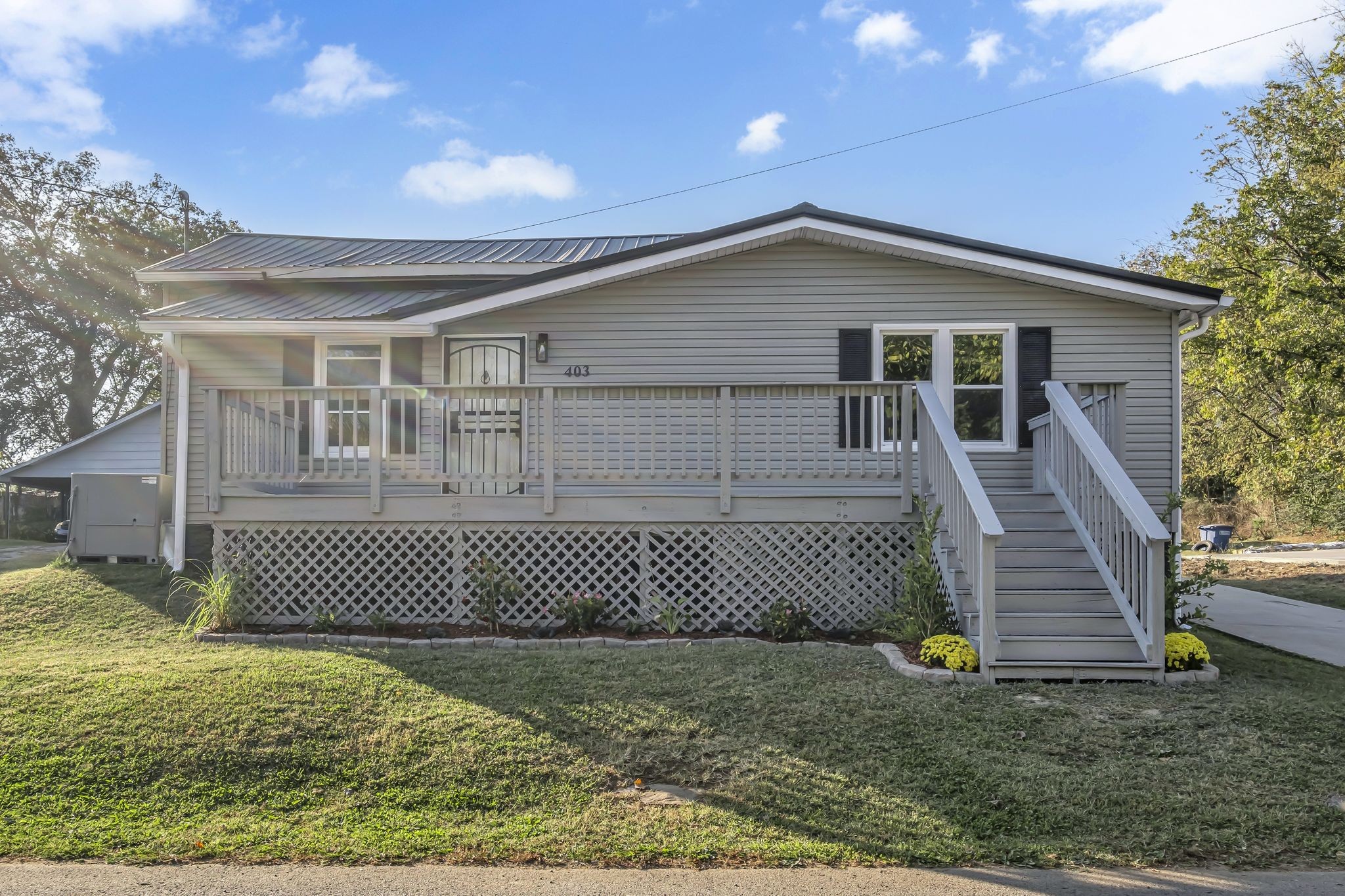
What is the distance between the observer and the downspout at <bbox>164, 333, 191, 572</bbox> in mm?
10320

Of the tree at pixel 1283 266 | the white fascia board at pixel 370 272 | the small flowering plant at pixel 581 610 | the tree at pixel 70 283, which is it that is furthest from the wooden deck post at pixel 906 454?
the tree at pixel 70 283

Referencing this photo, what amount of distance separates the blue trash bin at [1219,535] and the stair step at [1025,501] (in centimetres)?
1848

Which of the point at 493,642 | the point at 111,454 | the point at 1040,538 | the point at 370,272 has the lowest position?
the point at 493,642

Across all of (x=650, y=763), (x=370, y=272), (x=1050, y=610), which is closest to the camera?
(x=650, y=763)

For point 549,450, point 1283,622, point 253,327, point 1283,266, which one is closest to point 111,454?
point 253,327

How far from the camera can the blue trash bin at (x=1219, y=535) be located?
23.0 meters

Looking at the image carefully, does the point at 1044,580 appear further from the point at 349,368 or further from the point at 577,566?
the point at 349,368

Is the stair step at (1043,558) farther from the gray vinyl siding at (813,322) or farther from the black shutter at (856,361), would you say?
the black shutter at (856,361)

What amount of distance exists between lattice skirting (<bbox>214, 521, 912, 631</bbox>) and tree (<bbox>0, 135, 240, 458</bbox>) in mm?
26990

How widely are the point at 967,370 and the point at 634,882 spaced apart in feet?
24.1

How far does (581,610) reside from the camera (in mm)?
7691

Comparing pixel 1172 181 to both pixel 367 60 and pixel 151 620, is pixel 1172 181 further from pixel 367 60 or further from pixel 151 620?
pixel 151 620

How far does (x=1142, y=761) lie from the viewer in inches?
183

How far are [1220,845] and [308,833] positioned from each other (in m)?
4.04
